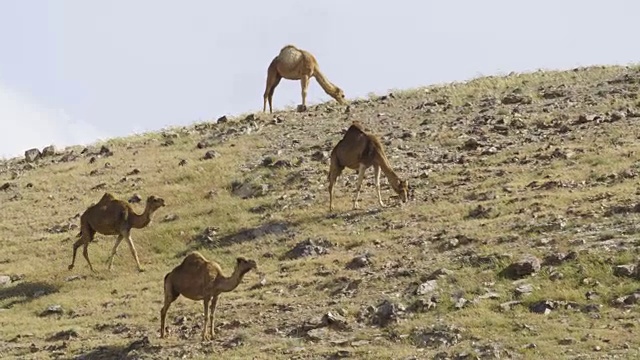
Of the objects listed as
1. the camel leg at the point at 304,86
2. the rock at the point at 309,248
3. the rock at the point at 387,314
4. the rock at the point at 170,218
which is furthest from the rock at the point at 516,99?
the rock at the point at 387,314

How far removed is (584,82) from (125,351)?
21.5 meters

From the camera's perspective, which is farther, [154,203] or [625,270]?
[154,203]

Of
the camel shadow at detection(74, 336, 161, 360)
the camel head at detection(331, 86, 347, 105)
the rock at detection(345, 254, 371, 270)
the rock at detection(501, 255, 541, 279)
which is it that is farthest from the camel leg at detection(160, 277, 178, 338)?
the camel head at detection(331, 86, 347, 105)

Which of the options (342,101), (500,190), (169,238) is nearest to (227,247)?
(169,238)

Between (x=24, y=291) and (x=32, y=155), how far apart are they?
45.4 ft

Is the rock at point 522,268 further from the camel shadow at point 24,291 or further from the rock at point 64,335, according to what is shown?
the camel shadow at point 24,291

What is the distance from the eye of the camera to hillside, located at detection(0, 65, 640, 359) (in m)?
18.9

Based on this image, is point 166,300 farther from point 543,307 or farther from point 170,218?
point 170,218

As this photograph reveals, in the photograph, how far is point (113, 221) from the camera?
26219 millimetres

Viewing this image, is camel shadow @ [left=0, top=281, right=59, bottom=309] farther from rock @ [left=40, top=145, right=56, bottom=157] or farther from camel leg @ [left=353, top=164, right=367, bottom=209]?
rock @ [left=40, top=145, right=56, bottom=157]

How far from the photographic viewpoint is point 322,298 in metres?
21.1

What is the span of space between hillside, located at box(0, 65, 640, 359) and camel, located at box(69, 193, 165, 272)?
57 cm

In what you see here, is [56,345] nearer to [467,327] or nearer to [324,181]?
[467,327]

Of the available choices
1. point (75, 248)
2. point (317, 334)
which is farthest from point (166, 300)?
point (75, 248)
